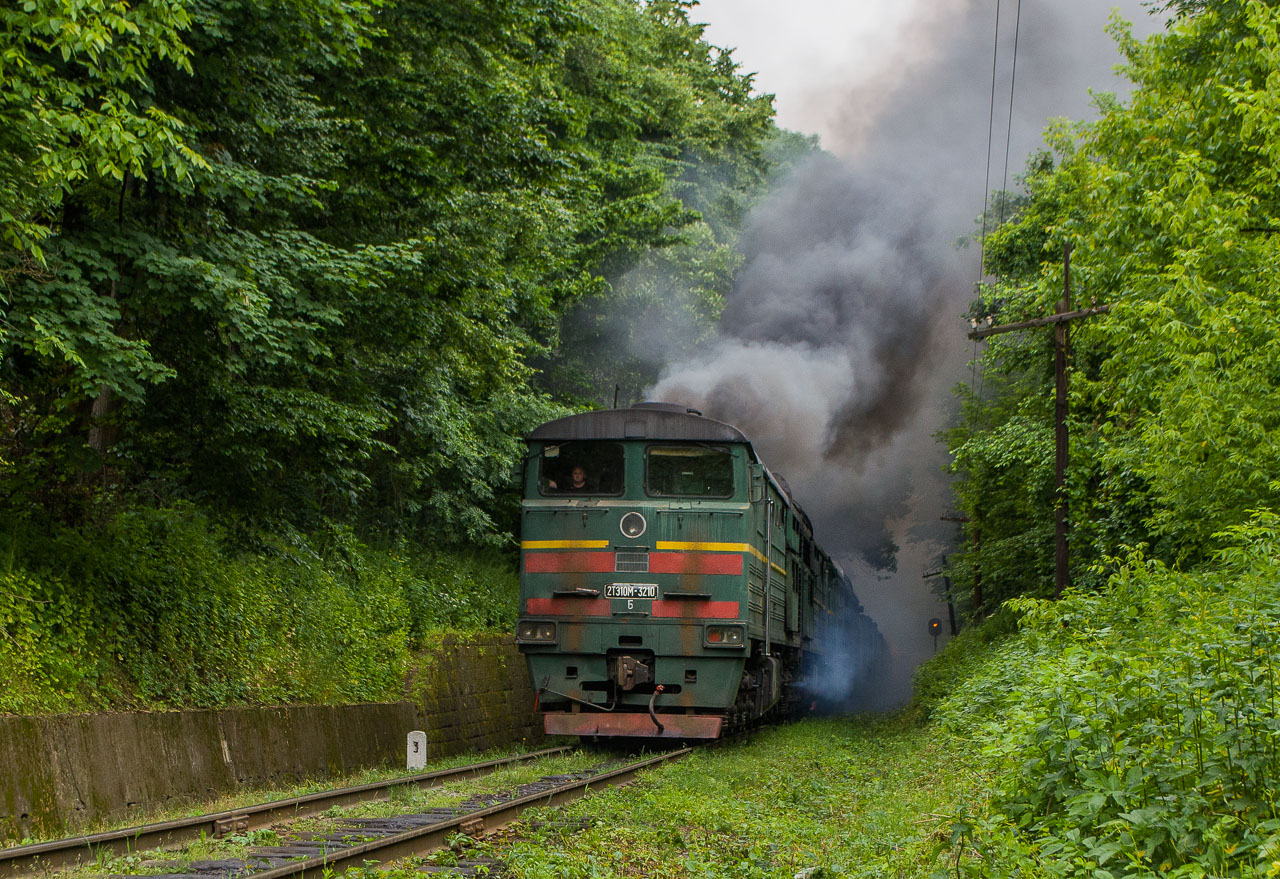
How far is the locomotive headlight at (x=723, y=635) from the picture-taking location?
13.2m

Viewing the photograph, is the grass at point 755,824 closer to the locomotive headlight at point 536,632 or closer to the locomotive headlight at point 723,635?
the locomotive headlight at point 723,635

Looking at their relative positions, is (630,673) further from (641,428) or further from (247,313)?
(247,313)

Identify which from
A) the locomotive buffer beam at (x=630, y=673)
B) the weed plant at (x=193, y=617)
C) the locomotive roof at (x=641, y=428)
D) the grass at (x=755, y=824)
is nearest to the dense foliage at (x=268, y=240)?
the weed plant at (x=193, y=617)

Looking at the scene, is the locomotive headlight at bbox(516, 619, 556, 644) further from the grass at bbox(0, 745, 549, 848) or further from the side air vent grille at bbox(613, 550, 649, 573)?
the grass at bbox(0, 745, 549, 848)

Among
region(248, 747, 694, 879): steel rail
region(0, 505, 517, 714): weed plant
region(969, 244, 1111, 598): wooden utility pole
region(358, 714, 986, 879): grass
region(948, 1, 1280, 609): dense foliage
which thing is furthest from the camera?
region(969, 244, 1111, 598): wooden utility pole

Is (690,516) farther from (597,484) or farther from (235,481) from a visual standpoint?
(235,481)

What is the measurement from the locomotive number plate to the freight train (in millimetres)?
12

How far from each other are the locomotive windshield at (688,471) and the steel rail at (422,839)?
13.7ft

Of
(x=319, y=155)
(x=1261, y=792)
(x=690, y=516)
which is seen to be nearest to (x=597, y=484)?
(x=690, y=516)

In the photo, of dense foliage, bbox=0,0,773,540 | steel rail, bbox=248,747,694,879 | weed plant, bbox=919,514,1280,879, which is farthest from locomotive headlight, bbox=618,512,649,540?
weed plant, bbox=919,514,1280,879

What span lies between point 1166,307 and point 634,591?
23.7 feet

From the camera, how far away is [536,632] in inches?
534

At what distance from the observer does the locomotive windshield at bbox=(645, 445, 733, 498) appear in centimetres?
1380

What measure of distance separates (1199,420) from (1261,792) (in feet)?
26.4
